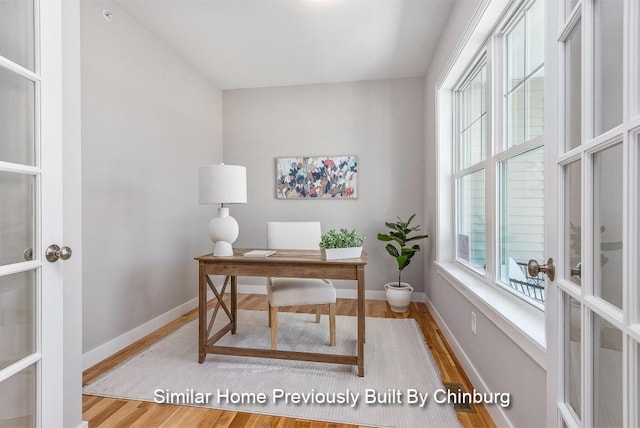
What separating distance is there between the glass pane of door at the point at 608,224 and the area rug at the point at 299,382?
1.25m

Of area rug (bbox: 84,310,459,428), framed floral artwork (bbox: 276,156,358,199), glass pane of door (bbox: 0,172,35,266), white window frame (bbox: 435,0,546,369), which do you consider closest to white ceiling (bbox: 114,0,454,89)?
white window frame (bbox: 435,0,546,369)

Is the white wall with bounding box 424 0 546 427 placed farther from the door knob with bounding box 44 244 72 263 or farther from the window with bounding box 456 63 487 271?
the door knob with bounding box 44 244 72 263

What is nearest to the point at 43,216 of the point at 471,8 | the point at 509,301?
the point at 509,301

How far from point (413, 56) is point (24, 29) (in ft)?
9.78

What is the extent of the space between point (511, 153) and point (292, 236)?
1754 mm

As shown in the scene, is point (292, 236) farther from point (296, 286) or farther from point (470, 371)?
point (470, 371)

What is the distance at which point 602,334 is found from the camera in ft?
2.09

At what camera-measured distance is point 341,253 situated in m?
1.99

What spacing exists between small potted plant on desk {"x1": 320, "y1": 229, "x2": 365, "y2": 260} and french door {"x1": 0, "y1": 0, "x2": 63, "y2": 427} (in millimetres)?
1340

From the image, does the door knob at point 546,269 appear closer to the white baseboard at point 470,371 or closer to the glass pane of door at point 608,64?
the glass pane of door at point 608,64

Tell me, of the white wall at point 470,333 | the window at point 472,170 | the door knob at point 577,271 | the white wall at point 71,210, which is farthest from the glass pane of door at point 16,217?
the window at point 472,170

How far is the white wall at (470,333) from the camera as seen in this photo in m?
1.21

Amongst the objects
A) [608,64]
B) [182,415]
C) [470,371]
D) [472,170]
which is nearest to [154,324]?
[182,415]

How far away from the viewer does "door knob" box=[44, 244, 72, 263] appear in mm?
1082
